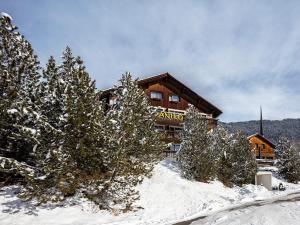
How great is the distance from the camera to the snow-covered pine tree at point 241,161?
33.1m

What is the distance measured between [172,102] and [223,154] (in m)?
10.9

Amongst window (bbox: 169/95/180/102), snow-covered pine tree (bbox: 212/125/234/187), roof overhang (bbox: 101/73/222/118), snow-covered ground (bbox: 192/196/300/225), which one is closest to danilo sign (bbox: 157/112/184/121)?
window (bbox: 169/95/180/102)

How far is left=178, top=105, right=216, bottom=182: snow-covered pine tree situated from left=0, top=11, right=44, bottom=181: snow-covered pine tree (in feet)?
43.1

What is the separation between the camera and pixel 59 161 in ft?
56.1

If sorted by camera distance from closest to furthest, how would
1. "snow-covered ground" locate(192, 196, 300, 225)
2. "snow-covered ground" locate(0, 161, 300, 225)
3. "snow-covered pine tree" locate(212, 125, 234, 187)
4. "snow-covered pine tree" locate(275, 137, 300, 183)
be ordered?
"snow-covered ground" locate(192, 196, 300, 225) → "snow-covered ground" locate(0, 161, 300, 225) → "snow-covered pine tree" locate(212, 125, 234, 187) → "snow-covered pine tree" locate(275, 137, 300, 183)

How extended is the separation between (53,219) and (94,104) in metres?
6.25

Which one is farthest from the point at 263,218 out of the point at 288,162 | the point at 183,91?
the point at 288,162

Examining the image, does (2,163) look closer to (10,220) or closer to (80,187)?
(10,220)

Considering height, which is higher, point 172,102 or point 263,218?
point 172,102

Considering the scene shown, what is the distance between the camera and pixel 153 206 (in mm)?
20312

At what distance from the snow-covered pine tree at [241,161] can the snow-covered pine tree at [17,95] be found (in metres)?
20.2

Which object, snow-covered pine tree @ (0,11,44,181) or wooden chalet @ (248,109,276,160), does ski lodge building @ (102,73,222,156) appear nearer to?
wooden chalet @ (248,109,276,160)

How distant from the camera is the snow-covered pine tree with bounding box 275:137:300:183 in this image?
1688 inches

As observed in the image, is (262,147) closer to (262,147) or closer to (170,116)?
(262,147)
